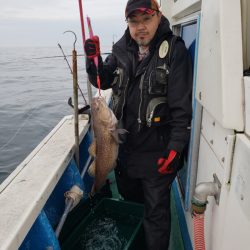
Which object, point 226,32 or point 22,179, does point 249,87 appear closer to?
point 226,32

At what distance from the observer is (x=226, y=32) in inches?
54.6

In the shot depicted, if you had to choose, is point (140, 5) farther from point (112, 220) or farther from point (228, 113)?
point (112, 220)

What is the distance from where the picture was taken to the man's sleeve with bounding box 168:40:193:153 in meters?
2.32

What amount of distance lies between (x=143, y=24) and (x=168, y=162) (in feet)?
3.80

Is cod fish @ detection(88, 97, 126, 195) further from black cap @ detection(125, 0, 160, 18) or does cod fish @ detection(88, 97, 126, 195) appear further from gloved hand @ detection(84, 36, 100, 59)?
black cap @ detection(125, 0, 160, 18)

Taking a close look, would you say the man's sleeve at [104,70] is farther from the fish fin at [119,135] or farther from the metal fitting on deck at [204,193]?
the metal fitting on deck at [204,193]

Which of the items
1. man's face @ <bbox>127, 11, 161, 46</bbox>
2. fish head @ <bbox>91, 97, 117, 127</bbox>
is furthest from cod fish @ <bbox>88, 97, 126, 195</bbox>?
man's face @ <bbox>127, 11, 161, 46</bbox>

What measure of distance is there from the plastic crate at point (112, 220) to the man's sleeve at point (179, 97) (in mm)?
965

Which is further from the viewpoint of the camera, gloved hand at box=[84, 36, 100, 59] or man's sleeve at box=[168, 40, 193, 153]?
gloved hand at box=[84, 36, 100, 59]

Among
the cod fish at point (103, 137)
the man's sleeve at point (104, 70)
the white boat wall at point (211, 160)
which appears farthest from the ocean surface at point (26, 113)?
the white boat wall at point (211, 160)

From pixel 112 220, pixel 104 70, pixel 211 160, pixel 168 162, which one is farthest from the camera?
pixel 112 220

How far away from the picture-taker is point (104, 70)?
282cm

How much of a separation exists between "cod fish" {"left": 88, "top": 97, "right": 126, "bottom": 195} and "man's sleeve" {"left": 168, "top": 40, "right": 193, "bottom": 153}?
48cm

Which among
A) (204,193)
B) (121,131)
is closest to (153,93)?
(121,131)
